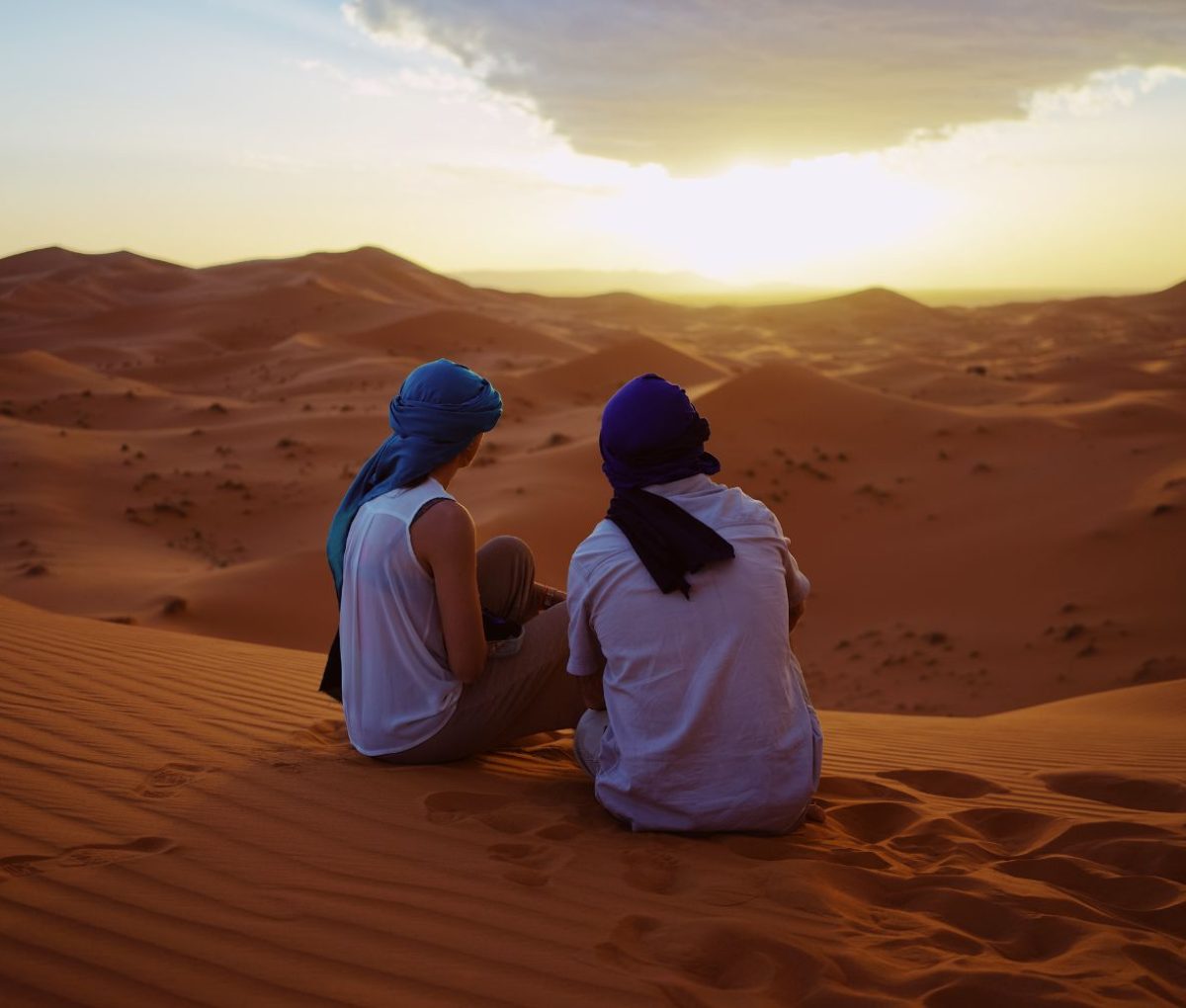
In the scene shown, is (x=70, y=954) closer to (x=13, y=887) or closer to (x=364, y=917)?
(x=13, y=887)

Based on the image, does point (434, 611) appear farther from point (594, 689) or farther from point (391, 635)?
point (594, 689)

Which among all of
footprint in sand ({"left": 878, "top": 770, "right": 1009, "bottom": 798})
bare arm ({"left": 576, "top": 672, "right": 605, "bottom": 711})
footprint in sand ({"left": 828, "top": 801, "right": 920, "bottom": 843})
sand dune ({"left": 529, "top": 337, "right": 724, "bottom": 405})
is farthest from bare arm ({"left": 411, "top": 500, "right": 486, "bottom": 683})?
sand dune ({"left": 529, "top": 337, "right": 724, "bottom": 405})

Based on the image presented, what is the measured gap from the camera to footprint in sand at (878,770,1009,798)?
14.6ft

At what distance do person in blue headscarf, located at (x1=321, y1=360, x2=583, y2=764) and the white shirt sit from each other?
0.51 metres

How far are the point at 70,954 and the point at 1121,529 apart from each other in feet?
38.9

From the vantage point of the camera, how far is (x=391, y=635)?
12.7 ft

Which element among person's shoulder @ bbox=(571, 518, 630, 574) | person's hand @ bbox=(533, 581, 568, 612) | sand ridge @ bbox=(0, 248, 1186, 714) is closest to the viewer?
person's shoulder @ bbox=(571, 518, 630, 574)

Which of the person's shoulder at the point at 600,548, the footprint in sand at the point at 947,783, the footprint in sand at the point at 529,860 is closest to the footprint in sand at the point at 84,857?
the footprint in sand at the point at 529,860

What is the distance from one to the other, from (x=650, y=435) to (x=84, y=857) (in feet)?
6.63

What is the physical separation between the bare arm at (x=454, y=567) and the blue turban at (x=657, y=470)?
0.55 m

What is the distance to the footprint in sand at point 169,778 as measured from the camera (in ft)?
12.0

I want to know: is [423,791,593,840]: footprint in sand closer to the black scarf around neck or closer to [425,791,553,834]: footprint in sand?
[425,791,553,834]: footprint in sand

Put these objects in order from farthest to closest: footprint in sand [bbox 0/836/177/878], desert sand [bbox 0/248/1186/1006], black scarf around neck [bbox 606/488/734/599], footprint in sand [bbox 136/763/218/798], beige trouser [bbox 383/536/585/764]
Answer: beige trouser [bbox 383/536/585/764] → footprint in sand [bbox 136/763/218/798] → black scarf around neck [bbox 606/488/734/599] → footprint in sand [bbox 0/836/177/878] → desert sand [bbox 0/248/1186/1006]

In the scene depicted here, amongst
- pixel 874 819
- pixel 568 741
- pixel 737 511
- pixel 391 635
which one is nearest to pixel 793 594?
pixel 737 511
